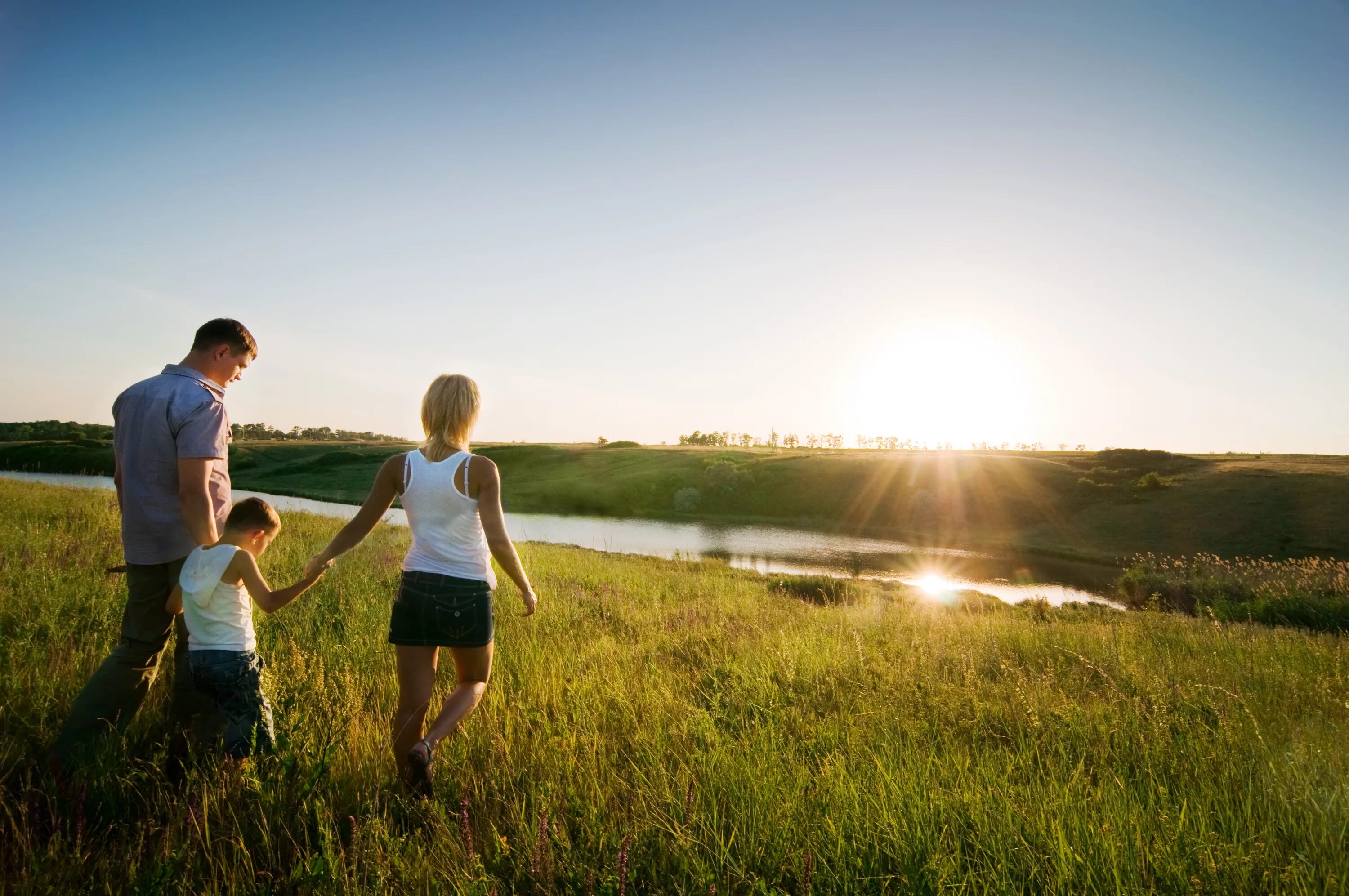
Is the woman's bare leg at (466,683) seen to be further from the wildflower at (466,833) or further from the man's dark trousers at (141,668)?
the man's dark trousers at (141,668)

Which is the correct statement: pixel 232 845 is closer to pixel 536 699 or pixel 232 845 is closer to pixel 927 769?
pixel 536 699

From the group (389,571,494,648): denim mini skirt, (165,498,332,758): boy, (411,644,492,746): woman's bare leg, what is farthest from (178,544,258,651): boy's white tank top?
(411,644,492,746): woman's bare leg

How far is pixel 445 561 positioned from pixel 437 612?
278 mm

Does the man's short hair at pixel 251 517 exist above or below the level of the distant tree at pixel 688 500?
above

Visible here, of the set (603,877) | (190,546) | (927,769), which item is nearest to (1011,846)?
(927,769)

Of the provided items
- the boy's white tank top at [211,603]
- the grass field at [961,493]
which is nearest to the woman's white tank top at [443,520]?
the boy's white tank top at [211,603]

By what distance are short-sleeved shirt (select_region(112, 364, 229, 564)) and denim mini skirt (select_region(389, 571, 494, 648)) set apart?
1366 mm

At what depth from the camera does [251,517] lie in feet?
11.2

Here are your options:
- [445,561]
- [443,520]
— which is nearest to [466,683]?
[445,561]

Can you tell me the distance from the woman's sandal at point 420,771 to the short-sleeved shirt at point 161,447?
1.89 m

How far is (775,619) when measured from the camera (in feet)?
27.6

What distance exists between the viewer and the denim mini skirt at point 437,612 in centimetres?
330

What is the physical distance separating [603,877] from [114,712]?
3.20m

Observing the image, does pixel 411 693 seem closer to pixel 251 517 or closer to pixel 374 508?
pixel 374 508
